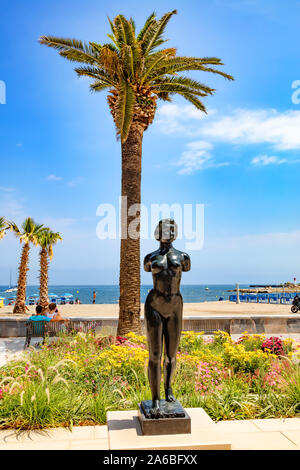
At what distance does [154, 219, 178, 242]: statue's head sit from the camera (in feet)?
14.2

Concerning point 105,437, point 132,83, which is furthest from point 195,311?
point 105,437

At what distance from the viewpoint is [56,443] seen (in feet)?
14.5

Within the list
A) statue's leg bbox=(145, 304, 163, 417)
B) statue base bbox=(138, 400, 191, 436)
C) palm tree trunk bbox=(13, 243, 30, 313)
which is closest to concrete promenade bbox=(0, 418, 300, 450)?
statue base bbox=(138, 400, 191, 436)

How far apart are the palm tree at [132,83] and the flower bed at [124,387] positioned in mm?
3385

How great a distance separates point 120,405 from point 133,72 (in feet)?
30.4

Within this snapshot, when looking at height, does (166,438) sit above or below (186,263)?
below

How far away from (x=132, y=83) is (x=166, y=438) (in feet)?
33.5

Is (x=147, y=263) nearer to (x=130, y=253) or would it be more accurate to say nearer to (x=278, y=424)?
(x=278, y=424)

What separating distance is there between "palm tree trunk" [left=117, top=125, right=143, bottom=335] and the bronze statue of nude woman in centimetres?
616

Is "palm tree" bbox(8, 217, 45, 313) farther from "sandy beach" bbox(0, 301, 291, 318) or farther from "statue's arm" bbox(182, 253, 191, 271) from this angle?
"statue's arm" bbox(182, 253, 191, 271)

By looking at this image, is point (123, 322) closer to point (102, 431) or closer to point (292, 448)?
point (102, 431)

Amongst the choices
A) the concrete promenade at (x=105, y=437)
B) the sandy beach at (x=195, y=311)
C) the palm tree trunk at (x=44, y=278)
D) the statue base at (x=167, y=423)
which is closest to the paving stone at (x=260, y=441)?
the concrete promenade at (x=105, y=437)

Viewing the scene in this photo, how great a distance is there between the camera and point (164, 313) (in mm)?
4184
